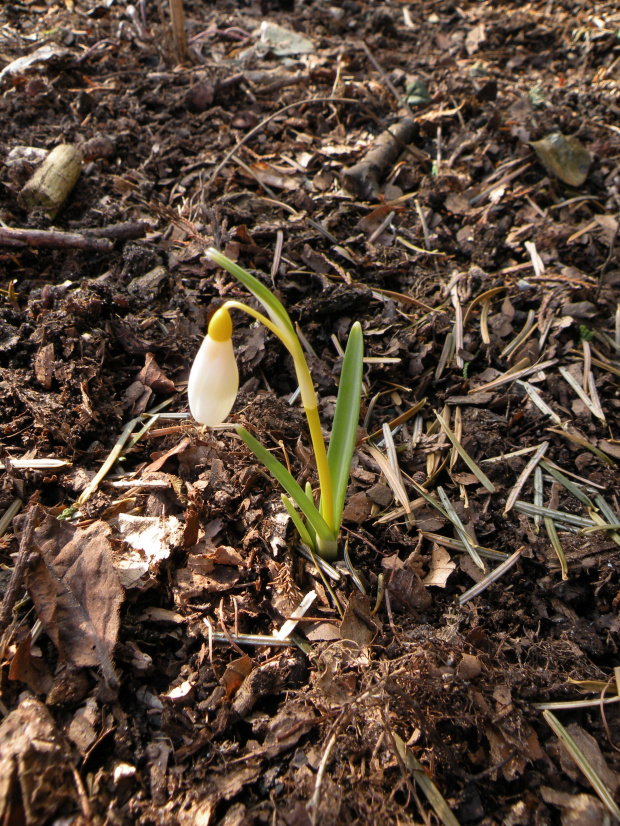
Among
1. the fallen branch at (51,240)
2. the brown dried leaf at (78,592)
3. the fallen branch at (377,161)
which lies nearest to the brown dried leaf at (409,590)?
the brown dried leaf at (78,592)

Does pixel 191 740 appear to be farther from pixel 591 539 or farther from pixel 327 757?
pixel 591 539

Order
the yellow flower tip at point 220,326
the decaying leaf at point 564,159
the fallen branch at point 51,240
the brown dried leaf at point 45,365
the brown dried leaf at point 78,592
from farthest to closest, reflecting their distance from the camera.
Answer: the decaying leaf at point 564,159
the fallen branch at point 51,240
the brown dried leaf at point 45,365
the brown dried leaf at point 78,592
the yellow flower tip at point 220,326

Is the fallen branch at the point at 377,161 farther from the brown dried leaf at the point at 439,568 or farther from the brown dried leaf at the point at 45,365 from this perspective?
the brown dried leaf at the point at 439,568

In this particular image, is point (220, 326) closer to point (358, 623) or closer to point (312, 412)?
point (312, 412)

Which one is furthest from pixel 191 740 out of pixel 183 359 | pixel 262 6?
pixel 262 6

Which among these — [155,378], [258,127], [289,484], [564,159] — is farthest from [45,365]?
[564,159]

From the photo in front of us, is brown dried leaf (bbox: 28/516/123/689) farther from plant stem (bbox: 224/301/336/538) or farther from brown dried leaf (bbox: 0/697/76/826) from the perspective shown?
plant stem (bbox: 224/301/336/538)

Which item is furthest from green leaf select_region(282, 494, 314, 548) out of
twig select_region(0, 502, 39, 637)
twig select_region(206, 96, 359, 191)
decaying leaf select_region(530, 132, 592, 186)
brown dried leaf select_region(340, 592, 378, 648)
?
decaying leaf select_region(530, 132, 592, 186)
